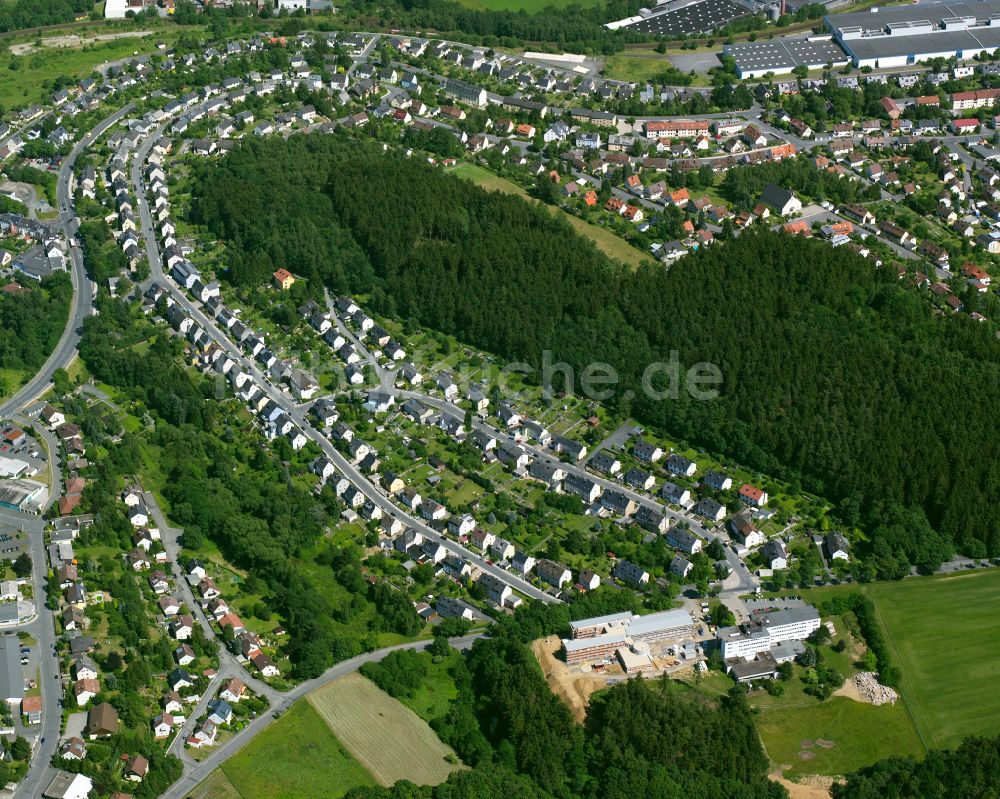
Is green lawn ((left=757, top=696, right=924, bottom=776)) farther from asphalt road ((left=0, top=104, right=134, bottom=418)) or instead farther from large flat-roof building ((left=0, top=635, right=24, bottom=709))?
asphalt road ((left=0, top=104, right=134, bottom=418))

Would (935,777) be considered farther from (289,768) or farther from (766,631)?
(289,768)

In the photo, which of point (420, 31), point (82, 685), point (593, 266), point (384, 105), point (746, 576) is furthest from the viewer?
point (420, 31)

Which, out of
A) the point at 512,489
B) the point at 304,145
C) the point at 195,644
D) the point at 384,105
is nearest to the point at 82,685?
the point at 195,644

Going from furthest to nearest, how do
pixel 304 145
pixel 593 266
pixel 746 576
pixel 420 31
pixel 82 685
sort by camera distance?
pixel 420 31
pixel 304 145
pixel 593 266
pixel 746 576
pixel 82 685

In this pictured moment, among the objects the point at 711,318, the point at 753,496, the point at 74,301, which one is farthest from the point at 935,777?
the point at 74,301

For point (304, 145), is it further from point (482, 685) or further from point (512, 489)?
point (482, 685)

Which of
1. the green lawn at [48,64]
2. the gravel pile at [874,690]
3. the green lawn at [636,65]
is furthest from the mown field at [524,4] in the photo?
the gravel pile at [874,690]
